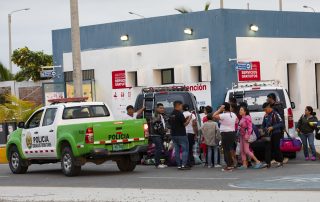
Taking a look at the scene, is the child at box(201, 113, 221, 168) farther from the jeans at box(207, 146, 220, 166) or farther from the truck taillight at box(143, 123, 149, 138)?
the truck taillight at box(143, 123, 149, 138)

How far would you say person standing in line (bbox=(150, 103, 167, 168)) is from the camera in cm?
2433

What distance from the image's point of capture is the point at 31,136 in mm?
24375

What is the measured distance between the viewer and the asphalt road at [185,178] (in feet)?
59.4

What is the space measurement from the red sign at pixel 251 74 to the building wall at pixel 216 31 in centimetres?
32

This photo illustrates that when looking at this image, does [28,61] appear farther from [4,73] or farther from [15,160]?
[15,160]

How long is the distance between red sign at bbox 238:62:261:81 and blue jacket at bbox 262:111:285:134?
17.8 m

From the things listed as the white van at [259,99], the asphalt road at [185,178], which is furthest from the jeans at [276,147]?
the white van at [259,99]

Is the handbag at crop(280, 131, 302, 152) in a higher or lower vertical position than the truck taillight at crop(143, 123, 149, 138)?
lower

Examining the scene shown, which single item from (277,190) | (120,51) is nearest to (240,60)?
(120,51)

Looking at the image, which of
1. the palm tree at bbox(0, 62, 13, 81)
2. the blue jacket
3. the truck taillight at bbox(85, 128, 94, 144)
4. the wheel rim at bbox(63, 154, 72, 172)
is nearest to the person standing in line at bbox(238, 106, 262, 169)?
the blue jacket

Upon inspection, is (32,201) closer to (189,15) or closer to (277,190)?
(277,190)

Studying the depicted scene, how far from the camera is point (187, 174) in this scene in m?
21.9

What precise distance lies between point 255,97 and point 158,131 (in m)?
3.10

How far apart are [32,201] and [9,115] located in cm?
2550
